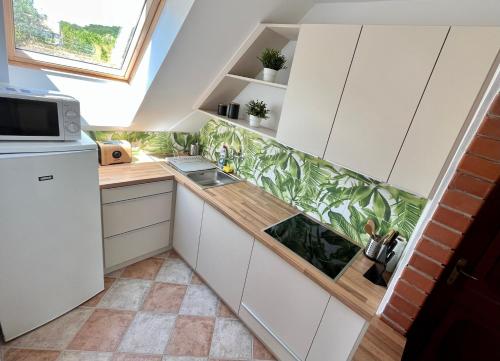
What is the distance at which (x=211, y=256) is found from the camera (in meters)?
2.03

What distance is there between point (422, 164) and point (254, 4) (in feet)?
4.49

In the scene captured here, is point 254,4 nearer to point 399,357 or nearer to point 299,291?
point 299,291

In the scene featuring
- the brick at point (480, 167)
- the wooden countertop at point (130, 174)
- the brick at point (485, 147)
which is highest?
the brick at point (485, 147)

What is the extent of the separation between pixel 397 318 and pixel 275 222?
89 centimetres

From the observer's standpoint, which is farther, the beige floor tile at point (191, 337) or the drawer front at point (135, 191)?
the drawer front at point (135, 191)

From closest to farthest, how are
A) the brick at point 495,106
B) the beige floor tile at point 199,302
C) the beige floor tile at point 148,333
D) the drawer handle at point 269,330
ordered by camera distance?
the brick at point 495,106 → the drawer handle at point 269,330 → the beige floor tile at point 148,333 → the beige floor tile at point 199,302

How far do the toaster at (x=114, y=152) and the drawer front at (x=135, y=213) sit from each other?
0.43 meters

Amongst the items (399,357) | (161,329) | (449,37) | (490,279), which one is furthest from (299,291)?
(449,37)

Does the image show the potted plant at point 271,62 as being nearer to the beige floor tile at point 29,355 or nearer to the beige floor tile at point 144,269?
the beige floor tile at point 144,269

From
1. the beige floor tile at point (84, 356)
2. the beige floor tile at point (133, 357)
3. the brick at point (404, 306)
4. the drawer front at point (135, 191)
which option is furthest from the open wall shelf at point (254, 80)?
the beige floor tile at point (84, 356)

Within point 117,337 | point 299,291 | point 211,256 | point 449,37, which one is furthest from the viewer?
point 211,256

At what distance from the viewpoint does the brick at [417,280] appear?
3.50 feet

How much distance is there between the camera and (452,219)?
3.30 feet

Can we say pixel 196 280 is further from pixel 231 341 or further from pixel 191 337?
pixel 231 341
